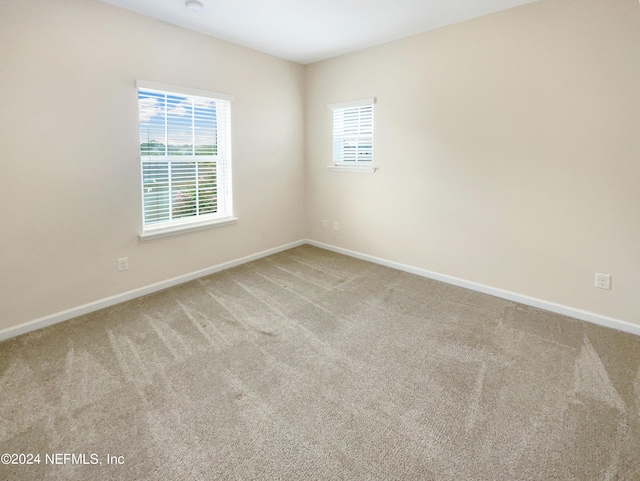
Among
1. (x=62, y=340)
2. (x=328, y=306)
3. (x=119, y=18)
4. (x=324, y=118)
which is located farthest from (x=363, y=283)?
(x=119, y=18)

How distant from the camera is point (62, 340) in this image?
2.49 m

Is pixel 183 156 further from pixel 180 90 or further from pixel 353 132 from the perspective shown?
pixel 353 132

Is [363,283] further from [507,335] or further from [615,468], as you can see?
[615,468]

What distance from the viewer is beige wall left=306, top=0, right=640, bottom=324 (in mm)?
2559

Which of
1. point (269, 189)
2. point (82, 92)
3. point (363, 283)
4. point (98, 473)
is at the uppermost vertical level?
point (82, 92)

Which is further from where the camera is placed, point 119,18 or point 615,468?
point 119,18

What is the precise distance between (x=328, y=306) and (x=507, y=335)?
4.80ft

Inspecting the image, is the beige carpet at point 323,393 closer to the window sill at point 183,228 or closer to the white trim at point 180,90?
the window sill at point 183,228

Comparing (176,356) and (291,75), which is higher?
(291,75)

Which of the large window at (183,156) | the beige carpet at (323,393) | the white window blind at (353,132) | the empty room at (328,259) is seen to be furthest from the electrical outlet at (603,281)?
the large window at (183,156)

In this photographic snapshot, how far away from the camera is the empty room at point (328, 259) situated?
1671mm

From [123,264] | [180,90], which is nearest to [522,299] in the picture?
[123,264]

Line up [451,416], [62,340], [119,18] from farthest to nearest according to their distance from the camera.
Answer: [119,18], [62,340], [451,416]

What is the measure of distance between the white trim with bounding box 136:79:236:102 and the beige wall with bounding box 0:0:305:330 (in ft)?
0.19
